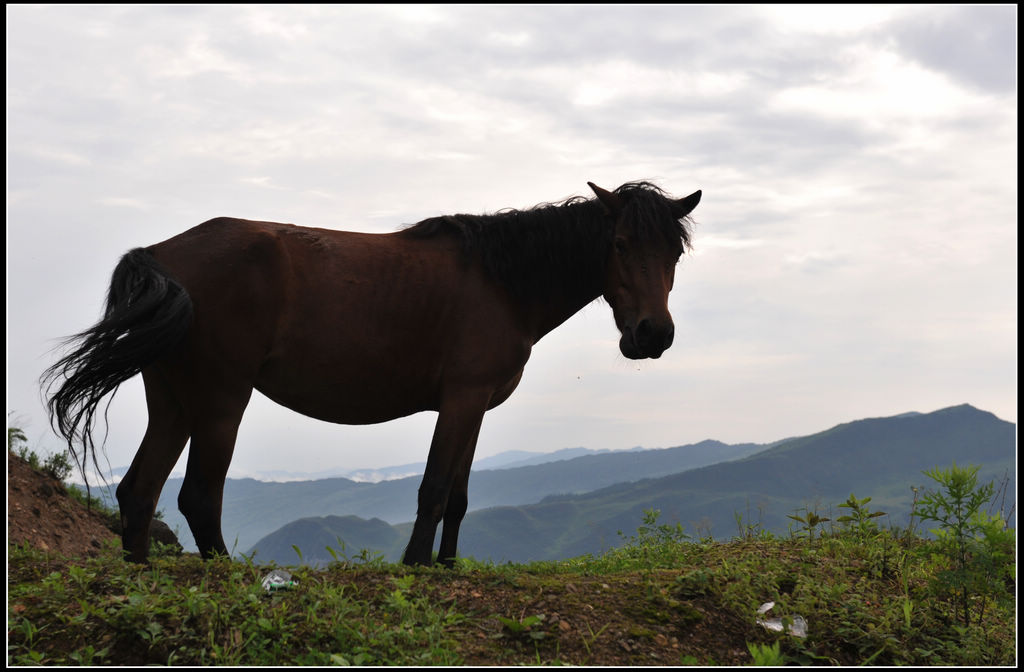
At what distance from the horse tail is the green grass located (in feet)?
3.66

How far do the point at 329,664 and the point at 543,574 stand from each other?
8.19ft

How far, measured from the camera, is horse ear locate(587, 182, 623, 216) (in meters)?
6.38

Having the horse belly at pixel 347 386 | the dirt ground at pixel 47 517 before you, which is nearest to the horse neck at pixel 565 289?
the horse belly at pixel 347 386

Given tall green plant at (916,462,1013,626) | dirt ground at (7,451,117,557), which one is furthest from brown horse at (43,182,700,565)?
dirt ground at (7,451,117,557)

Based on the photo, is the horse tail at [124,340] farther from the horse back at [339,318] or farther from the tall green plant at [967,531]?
the tall green plant at [967,531]

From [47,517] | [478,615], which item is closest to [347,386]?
[478,615]

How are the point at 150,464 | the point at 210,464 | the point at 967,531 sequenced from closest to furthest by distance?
the point at 967,531 → the point at 210,464 → the point at 150,464

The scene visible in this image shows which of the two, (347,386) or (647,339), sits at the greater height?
(647,339)

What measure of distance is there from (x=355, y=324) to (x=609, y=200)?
2.29m

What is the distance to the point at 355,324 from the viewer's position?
622 cm

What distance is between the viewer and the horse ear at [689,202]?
654cm

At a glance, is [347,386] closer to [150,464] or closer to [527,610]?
[150,464]

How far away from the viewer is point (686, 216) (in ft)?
21.7

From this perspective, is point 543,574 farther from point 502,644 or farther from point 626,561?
point 502,644
